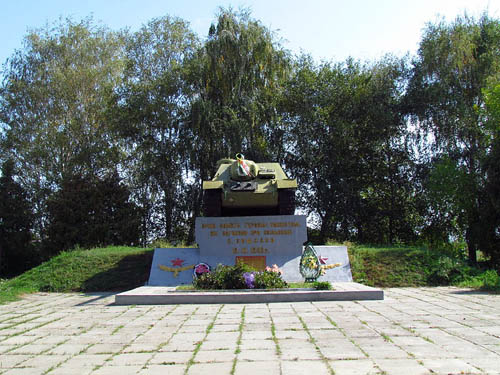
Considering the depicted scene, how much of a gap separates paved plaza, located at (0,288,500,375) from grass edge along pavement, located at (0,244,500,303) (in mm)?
2589

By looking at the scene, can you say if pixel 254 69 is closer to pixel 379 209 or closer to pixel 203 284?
pixel 379 209

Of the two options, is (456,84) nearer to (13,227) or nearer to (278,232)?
(278,232)

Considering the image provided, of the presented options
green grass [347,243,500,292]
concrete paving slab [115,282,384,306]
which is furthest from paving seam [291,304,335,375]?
green grass [347,243,500,292]

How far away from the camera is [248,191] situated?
402 inches

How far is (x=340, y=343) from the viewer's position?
402 cm

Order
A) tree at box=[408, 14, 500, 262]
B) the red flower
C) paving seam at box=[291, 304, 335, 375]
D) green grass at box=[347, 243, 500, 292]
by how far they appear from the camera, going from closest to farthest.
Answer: paving seam at box=[291, 304, 335, 375]
green grass at box=[347, 243, 500, 292]
the red flower
tree at box=[408, 14, 500, 262]

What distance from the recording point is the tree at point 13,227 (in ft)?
65.0

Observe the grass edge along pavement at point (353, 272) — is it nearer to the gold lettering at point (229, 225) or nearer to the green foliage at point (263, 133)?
the gold lettering at point (229, 225)

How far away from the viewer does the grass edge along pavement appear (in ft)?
30.5

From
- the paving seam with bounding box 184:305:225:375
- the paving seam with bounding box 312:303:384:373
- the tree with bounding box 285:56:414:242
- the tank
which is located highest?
the tree with bounding box 285:56:414:242

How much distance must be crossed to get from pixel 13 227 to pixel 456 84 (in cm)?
2024

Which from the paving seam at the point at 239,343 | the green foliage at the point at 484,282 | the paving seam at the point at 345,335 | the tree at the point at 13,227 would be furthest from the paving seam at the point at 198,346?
the tree at the point at 13,227

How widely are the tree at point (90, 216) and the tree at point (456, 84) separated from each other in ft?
42.9

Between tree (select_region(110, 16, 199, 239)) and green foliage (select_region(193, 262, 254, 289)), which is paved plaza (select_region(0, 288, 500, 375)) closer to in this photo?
green foliage (select_region(193, 262, 254, 289))
